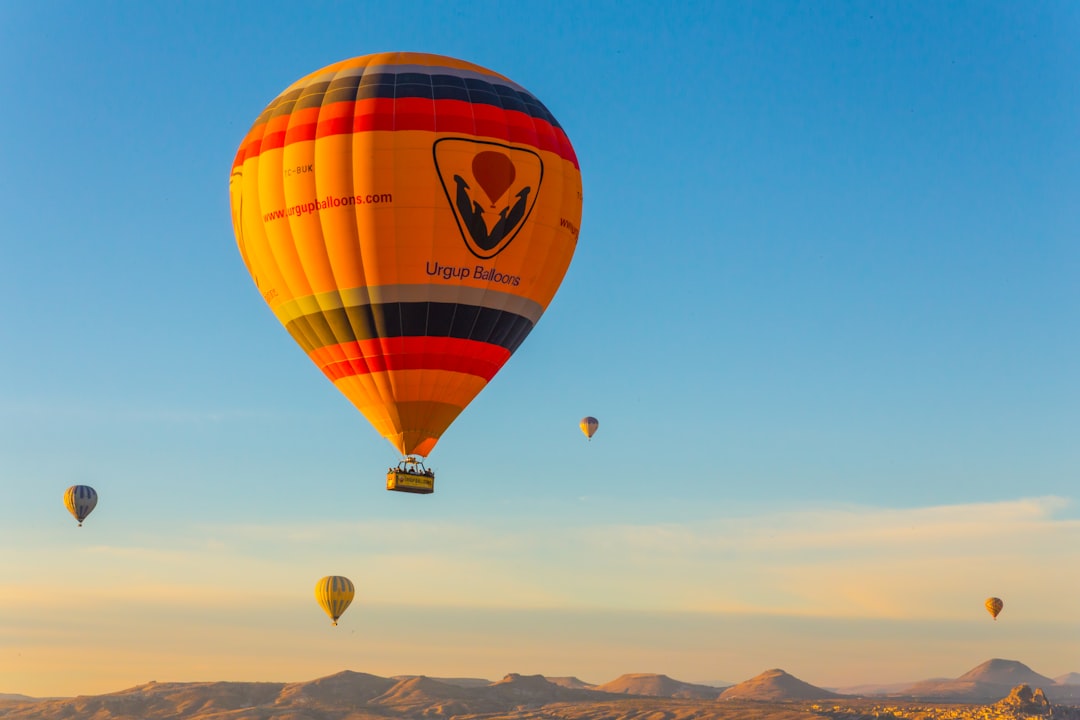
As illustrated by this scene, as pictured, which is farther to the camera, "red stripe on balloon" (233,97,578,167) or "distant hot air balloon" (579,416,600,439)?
"distant hot air balloon" (579,416,600,439)

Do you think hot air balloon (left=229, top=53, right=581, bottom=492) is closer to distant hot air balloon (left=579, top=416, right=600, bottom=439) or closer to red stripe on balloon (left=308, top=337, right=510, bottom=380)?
red stripe on balloon (left=308, top=337, right=510, bottom=380)

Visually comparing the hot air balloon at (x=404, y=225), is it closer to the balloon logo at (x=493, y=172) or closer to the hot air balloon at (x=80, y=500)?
the balloon logo at (x=493, y=172)

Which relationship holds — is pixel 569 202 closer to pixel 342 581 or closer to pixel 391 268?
pixel 391 268

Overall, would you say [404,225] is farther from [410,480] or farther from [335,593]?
[335,593]

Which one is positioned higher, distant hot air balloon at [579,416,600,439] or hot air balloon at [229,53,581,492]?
distant hot air balloon at [579,416,600,439]

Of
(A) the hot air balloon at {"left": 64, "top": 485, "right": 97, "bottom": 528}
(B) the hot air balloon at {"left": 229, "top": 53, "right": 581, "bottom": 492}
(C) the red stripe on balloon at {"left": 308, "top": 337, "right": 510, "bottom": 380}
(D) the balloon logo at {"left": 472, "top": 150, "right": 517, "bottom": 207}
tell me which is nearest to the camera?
(B) the hot air balloon at {"left": 229, "top": 53, "right": 581, "bottom": 492}

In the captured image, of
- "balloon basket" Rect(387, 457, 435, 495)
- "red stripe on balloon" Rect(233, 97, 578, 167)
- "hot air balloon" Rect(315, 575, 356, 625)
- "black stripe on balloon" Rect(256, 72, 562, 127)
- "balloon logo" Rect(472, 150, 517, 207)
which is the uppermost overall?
"black stripe on balloon" Rect(256, 72, 562, 127)

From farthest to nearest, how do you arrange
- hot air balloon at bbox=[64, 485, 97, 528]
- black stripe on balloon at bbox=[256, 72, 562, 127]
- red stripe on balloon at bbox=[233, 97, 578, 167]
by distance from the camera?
1. hot air balloon at bbox=[64, 485, 97, 528]
2. black stripe on balloon at bbox=[256, 72, 562, 127]
3. red stripe on balloon at bbox=[233, 97, 578, 167]

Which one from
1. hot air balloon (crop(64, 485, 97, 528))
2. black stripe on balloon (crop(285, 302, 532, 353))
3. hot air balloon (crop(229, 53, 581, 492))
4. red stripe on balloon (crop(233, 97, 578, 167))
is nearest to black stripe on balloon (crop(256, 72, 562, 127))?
hot air balloon (crop(229, 53, 581, 492))
